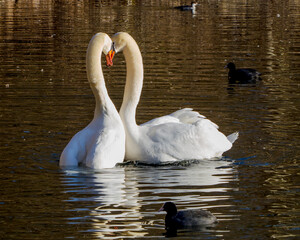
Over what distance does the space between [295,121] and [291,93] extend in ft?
8.89

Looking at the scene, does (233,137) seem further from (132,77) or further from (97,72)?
(97,72)

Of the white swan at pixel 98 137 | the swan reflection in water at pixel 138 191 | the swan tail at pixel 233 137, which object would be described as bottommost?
the swan reflection in water at pixel 138 191

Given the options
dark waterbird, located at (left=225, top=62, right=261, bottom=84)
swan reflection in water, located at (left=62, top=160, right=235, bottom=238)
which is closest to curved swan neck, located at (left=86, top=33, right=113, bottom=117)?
swan reflection in water, located at (left=62, top=160, right=235, bottom=238)

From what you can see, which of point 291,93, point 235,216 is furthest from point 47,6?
point 235,216

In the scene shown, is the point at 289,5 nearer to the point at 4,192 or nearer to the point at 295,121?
the point at 295,121

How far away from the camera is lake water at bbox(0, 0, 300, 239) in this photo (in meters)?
7.62

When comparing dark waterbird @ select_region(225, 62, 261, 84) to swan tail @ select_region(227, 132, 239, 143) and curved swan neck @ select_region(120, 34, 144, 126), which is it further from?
curved swan neck @ select_region(120, 34, 144, 126)

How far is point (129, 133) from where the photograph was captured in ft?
33.1

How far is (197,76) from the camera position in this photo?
17156mm

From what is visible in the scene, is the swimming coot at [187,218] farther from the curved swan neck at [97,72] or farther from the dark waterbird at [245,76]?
the dark waterbird at [245,76]

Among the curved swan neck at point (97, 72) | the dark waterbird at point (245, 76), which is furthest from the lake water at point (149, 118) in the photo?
the curved swan neck at point (97, 72)

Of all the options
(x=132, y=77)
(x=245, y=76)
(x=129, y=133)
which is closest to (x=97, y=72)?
(x=132, y=77)

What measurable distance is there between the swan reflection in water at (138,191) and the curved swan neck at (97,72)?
88cm

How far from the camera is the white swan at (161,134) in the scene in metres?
10.0
